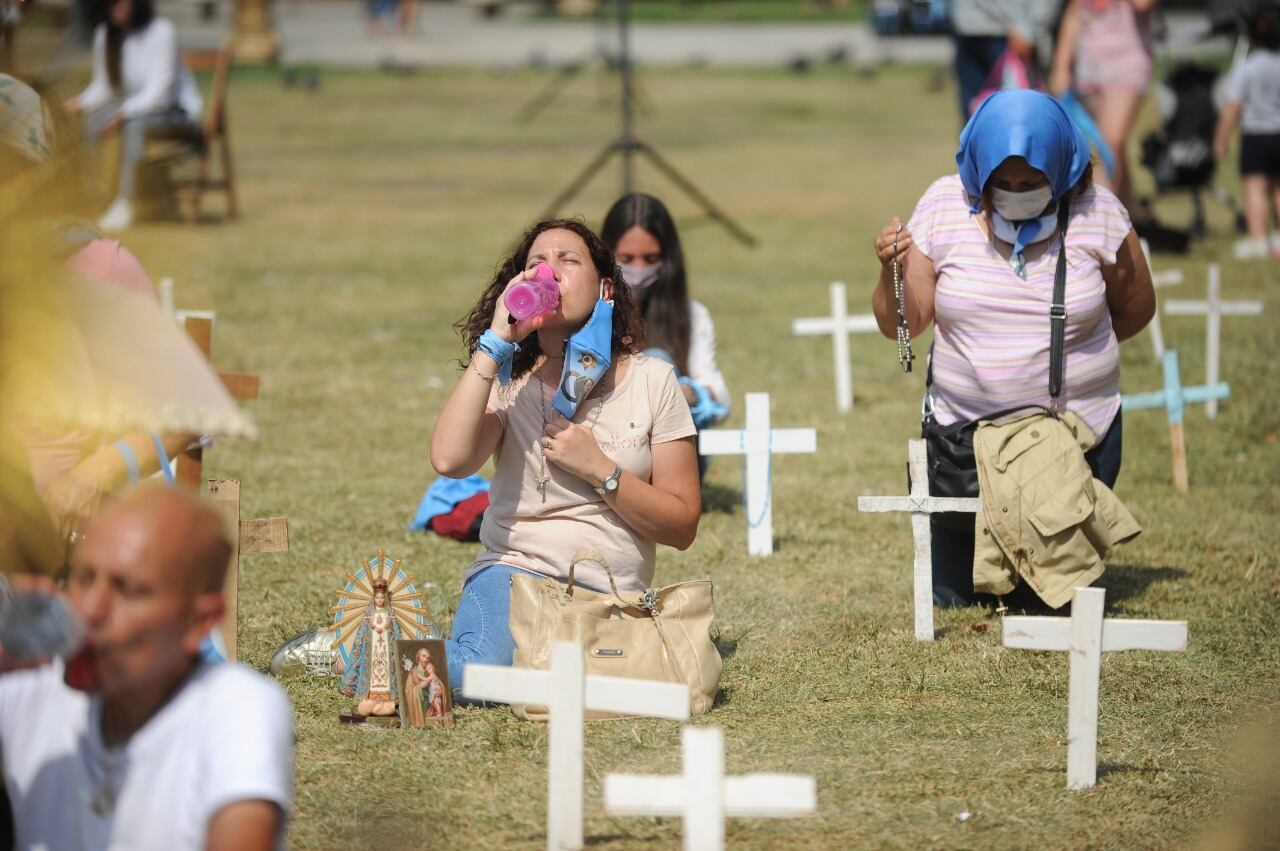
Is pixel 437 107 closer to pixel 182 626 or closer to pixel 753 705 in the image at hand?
pixel 753 705

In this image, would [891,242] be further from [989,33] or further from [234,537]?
[989,33]

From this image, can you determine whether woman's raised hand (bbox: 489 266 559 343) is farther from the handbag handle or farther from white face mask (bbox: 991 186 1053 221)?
white face mask (bbox: 991 186 1053 221)

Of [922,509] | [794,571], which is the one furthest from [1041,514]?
[794,571]

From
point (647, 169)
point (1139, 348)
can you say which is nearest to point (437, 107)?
point (647, 169)

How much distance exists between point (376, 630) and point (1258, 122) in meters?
10.0

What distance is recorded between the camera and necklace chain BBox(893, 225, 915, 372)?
4.93 meters

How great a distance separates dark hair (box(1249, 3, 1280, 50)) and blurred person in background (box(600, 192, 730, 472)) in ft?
26.0

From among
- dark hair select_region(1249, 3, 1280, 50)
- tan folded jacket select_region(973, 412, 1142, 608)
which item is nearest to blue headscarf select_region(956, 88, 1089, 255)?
tan folded jacket select_region(973, 412, 1142, 608)

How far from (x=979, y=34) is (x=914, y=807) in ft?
25.9

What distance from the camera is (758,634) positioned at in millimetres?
5078

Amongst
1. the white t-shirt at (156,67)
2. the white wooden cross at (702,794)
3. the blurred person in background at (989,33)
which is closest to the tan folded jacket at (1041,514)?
the white wooden cross at (702,794)

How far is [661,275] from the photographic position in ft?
20.3

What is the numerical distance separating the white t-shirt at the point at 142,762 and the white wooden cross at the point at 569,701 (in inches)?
29.7

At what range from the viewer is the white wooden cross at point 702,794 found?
2.76 meters
